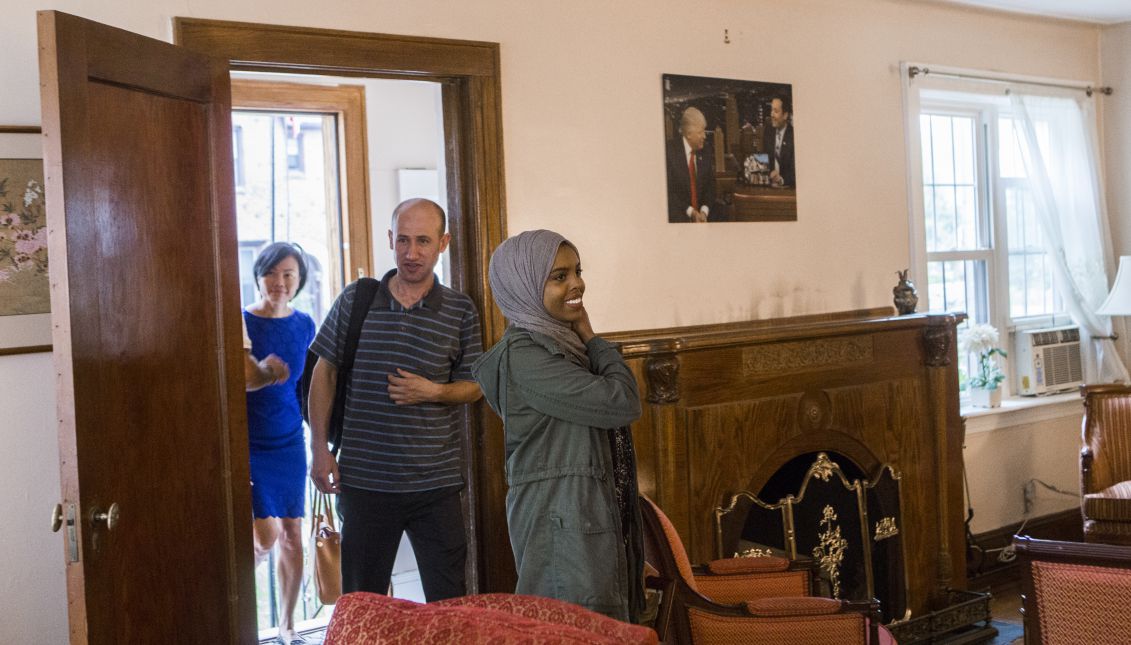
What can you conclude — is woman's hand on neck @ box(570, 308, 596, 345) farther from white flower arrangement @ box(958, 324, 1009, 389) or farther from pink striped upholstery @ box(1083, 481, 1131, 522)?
white flower arrangement @ box(958, 324, 1009, 389)

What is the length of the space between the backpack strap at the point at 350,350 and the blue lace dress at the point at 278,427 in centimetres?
96

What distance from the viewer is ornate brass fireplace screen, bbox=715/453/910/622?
3.84 meters

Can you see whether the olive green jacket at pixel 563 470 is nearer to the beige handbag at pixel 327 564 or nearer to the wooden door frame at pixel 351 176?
the beige handbag at pixel 327 564

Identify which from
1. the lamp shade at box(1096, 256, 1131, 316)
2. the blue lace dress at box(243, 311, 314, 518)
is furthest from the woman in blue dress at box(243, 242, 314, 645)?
the lamp shade at box(1096, 256, 1131, 316)

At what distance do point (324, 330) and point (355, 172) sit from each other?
7.04 feet

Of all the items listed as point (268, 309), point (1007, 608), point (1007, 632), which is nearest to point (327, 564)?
point (268, 309)

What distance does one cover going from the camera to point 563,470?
2.14 meters

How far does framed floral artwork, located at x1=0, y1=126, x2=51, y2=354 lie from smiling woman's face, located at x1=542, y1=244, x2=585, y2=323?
4.85ft

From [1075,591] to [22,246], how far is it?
275 centimetres

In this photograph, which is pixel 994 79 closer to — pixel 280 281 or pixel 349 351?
pixel 280 281

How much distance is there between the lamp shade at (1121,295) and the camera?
5457 mm

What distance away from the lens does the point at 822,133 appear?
452 centimetres

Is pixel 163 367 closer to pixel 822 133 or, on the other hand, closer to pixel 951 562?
pixel 822 133

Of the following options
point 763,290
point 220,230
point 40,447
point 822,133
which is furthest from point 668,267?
point 40,447
